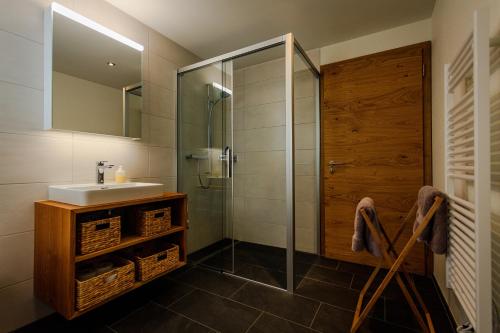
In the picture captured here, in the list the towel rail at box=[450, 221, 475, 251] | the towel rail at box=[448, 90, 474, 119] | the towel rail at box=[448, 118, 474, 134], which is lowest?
the towel rail at box=[450, 221, 475, 251]

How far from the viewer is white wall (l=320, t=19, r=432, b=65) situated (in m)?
2.13

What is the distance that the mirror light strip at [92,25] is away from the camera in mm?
1533

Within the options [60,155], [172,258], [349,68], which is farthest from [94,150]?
[349,68]

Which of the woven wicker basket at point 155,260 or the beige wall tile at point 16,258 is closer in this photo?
the beige wall tile at point 16,258

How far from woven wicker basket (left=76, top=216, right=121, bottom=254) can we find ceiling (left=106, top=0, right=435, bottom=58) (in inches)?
66.9

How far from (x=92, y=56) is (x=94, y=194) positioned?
1070 millimetres

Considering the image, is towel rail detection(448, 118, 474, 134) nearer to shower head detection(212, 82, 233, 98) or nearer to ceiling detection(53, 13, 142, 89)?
shower head detection(212, 82, 233, 98)

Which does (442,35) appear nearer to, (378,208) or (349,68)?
(349,68)

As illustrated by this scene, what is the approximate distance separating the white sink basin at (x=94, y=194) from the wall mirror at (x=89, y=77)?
1.34 feet

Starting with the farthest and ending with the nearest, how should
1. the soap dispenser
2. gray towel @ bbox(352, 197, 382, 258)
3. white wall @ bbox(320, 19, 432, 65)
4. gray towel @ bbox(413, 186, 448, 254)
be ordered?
white wall @ bbox(320, 19, 432, 65) < the soap dispenser < gray towel @ bbox(352, 197, 382, 258) < gray towel @ bbox(413, 186, 448, 254)

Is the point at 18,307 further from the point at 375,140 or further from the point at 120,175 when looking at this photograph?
the point at 375,140

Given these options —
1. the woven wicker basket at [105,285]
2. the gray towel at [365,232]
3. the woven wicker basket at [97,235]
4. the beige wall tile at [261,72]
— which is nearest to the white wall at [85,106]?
the woven wicker basket at [97,235]

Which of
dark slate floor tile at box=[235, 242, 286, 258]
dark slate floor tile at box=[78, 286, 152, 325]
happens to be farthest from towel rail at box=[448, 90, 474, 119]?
dark slate floor tile at box=[78, 286, 152, 325]

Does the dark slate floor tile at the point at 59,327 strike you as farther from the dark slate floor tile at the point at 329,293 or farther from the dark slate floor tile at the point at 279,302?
the dark slate floor tile at the point at 329,293
